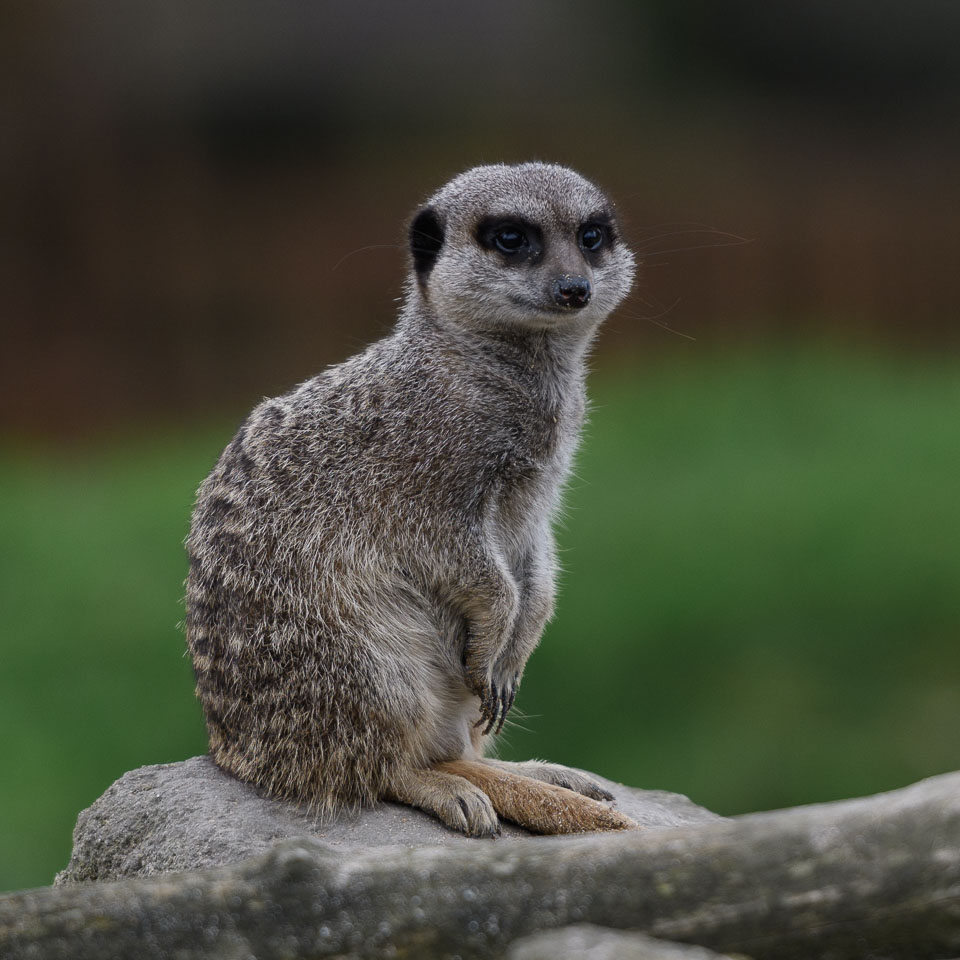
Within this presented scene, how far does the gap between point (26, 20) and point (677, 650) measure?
6.08 metres

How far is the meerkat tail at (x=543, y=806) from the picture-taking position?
312 centimetres

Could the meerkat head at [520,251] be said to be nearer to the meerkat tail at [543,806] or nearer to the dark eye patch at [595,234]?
the dark eye patch at [595,234]

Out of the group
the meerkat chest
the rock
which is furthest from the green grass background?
the rock

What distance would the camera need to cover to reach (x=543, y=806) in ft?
10.4

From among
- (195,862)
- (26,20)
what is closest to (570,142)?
(26,20)

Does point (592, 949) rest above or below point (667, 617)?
below

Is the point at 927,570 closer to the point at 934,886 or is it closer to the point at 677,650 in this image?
the point at 677,650

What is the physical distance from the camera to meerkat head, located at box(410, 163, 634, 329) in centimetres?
332

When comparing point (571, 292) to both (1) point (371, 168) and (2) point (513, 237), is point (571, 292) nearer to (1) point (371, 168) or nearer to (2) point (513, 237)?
(2) point (513, 237)

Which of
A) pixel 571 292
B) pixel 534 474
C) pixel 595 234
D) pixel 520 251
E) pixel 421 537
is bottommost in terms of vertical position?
pixel 421 537

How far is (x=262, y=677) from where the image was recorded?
321 centimetres

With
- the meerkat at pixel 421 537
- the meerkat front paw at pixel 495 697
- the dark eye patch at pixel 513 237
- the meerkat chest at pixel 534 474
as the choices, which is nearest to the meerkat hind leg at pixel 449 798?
the meerkat at pixel 421 537

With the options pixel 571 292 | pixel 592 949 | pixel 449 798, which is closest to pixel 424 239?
pixel 571 292

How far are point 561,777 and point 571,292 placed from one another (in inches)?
46.8
